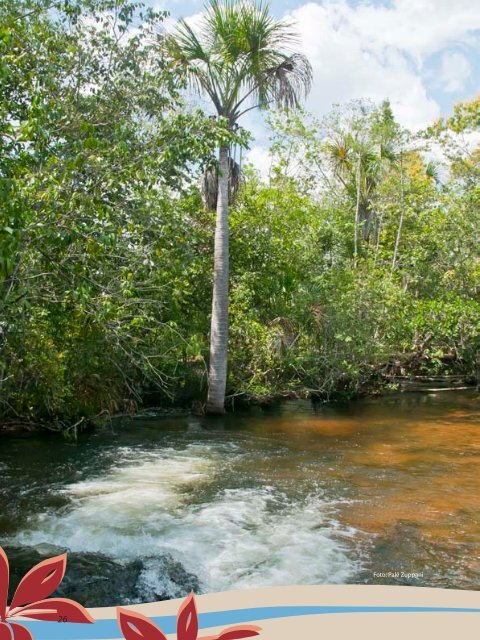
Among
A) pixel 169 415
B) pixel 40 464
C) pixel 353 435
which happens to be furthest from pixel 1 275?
pixel 169 415

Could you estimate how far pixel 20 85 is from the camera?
8.26m

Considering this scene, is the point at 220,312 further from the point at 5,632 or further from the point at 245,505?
the point at 5,632

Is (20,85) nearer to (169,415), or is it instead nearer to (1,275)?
(1,275)

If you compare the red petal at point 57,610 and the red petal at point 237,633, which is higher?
the red petal at point 57,610

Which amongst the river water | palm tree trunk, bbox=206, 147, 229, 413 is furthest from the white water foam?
palm tree trunk, bbox=206, 147, 229, 413

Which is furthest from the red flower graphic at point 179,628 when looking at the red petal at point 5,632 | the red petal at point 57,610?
the red petal at point 5,632

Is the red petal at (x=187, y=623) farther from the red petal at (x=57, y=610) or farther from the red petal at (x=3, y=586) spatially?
the red petal at (x=3, y=586)

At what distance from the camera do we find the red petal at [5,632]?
4.27ft

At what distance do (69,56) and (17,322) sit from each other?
15.3 ft

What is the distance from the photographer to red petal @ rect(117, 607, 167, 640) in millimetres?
1240

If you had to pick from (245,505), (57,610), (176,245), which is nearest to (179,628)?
(57,610)

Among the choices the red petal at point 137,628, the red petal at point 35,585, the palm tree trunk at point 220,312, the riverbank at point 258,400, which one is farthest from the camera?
the palm tree trunk at point 220,312

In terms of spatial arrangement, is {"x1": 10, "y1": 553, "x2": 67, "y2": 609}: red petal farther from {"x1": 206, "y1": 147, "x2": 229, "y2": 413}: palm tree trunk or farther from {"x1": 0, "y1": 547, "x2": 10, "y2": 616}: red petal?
{"x1": 206, "y1": 147, "x2": 229, "y2": 413}: palm tree trunk

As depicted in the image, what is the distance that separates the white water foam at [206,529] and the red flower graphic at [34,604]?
4372mm
